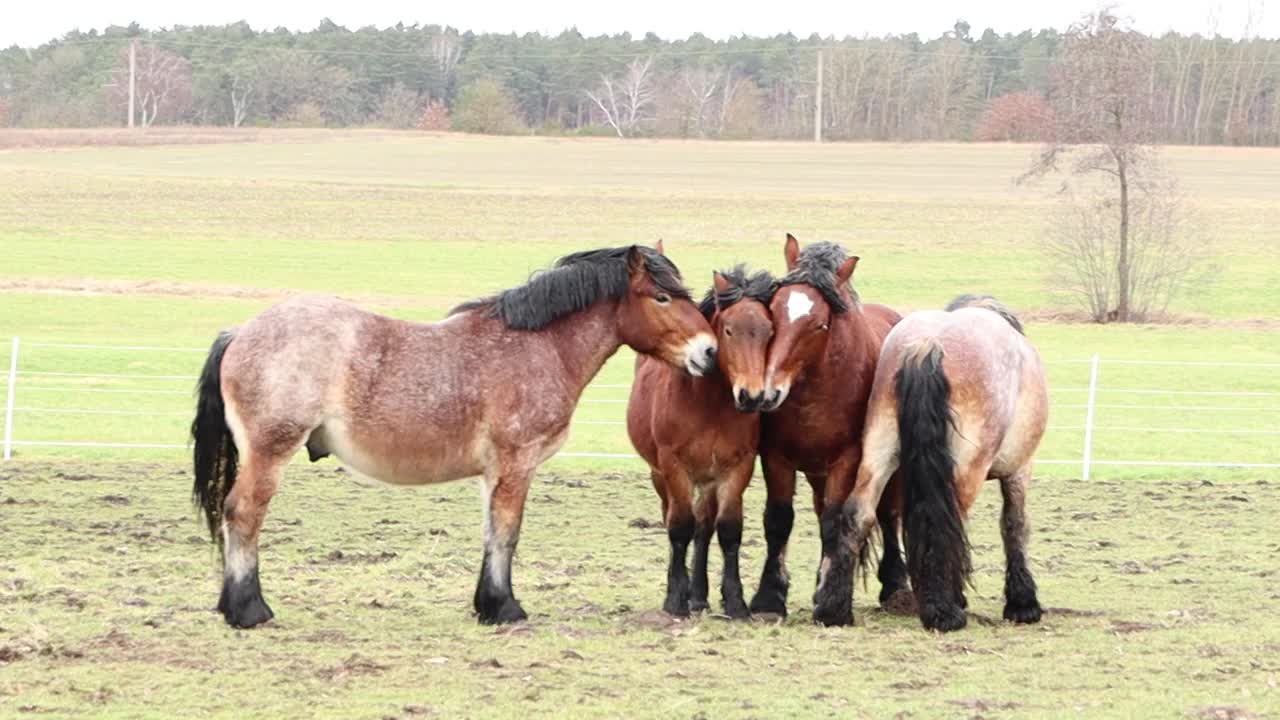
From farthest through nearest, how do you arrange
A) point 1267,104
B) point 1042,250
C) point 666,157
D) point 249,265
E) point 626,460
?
1. point 1267,104
2. point 666,157
3. point 1042,250
4. point 249,265
5. point 626,460

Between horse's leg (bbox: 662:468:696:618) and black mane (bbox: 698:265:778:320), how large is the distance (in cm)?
81

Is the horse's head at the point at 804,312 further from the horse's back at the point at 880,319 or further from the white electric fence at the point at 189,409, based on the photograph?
the white electric fence at the point at 189,409

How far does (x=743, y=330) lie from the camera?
735cm

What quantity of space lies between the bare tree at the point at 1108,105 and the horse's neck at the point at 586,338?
92.4 ft

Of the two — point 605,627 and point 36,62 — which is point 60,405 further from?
point 36,62

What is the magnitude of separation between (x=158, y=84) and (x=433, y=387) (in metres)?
94.2

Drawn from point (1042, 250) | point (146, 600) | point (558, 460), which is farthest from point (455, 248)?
point (146, 600)

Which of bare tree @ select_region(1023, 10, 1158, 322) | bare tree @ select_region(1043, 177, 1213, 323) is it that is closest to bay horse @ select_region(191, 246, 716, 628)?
bare tree @ select_region(1023, 10, 1158, 322)

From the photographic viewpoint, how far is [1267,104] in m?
89.6

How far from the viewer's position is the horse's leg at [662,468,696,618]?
25.5 ft

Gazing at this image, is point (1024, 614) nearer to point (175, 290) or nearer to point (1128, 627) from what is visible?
point (1128, 627)

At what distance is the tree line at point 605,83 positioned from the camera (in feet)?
293

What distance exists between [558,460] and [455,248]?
30993mm

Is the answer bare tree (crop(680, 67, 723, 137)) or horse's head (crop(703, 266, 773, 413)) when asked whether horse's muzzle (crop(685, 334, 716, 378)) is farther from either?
bare tree (crop(680, 67, 723, 137))
